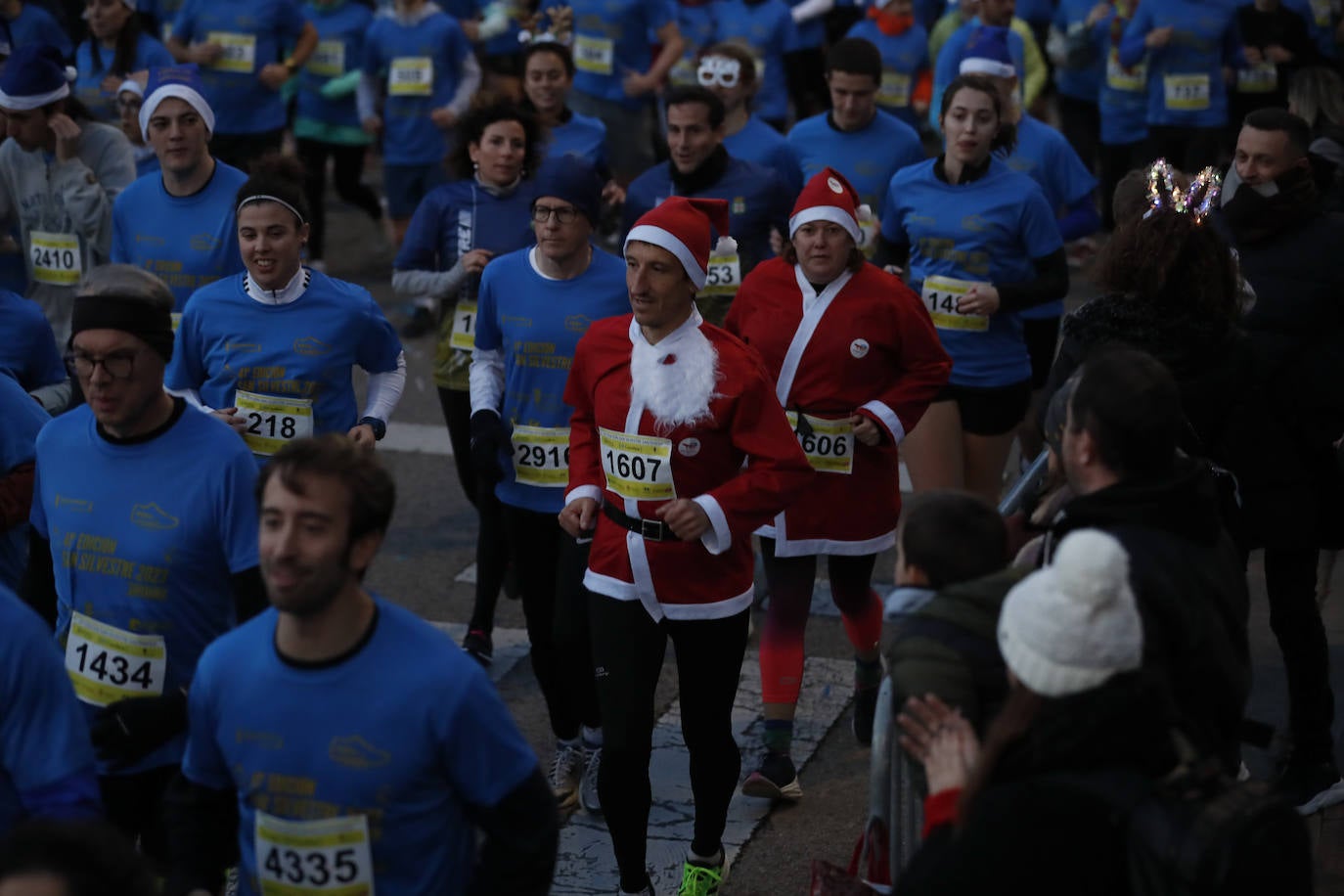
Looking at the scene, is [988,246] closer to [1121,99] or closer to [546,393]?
[546,393]

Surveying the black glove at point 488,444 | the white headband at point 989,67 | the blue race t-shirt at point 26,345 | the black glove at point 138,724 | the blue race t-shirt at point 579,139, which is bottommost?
the black glove at point 488,444

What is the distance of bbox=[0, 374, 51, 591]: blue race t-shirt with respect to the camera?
446 cm

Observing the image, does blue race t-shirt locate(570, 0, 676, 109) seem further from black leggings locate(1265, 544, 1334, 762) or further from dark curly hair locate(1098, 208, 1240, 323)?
dark curly hair locate(1098, 208, 1240, 323)

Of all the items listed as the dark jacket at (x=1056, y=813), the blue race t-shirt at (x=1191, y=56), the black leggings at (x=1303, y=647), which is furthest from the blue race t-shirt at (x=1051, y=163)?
the dark jacket at (x=1056, y=813)

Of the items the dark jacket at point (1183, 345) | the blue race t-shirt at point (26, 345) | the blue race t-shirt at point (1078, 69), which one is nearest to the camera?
the dark jacket at point (1183, 345)

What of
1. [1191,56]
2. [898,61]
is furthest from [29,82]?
[1191,56]

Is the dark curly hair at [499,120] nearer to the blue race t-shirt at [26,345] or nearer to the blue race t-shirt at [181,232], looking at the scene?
the blue race t-shirt at [181,232]

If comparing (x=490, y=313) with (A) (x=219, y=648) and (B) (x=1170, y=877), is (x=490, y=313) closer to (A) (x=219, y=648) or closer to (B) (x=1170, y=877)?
(A) (x=219, y=648)

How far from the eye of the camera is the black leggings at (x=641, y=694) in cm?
473

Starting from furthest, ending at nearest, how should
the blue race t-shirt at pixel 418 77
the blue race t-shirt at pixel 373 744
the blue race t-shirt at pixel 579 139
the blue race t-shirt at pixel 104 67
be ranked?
the blue race t-shirt at pixel 418 77, the blue race t-shirt at pixel 104 67, the blue race t-shirt at pixel 579 139, the blue race t-shirt at pixel 373 744

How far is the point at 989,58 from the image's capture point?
8.83 metres

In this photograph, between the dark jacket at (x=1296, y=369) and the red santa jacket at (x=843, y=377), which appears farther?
the red santa jacket at (x=843, y=377)

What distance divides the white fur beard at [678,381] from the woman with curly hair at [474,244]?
198cm

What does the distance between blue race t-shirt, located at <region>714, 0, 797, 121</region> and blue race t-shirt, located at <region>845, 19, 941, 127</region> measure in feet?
1.70
